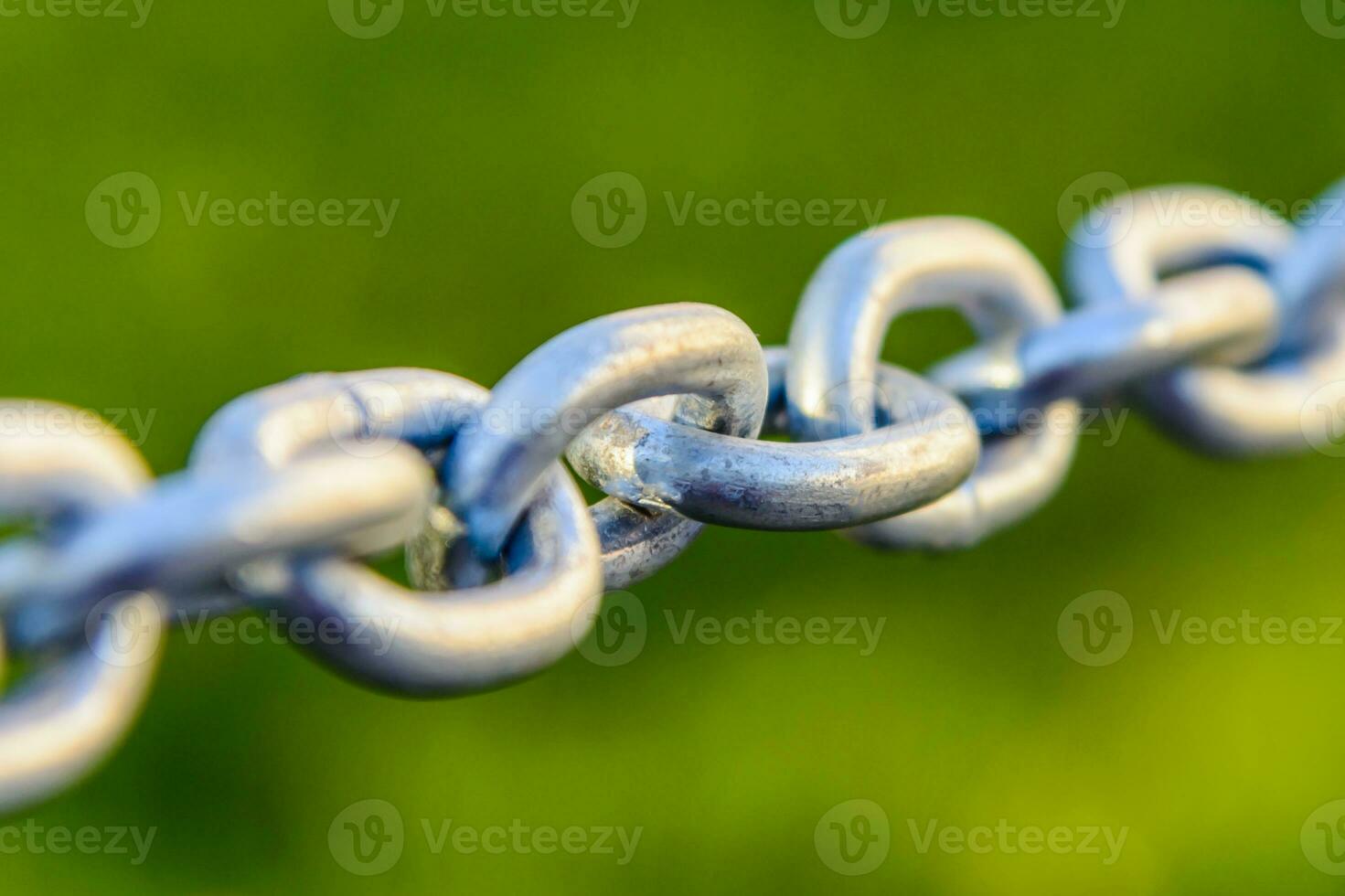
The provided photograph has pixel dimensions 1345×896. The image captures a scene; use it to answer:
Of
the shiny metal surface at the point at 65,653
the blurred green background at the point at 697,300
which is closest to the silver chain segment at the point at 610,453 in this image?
the shiny metal surface at the point at 65,653

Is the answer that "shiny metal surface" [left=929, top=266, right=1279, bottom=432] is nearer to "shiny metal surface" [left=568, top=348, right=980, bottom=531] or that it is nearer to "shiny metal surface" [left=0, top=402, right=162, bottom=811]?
"shiny metal surface" [left=568, top=348, right=980, bottom=531]

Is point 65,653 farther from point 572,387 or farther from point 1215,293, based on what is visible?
point 1215,293


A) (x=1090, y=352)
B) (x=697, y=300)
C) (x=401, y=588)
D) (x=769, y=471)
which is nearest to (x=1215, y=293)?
(x=1090, y=352)

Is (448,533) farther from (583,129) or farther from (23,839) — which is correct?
(583,129)

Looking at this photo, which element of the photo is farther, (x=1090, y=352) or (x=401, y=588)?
(x=1090, y=352)

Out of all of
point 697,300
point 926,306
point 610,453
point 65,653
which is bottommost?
point 65,653
